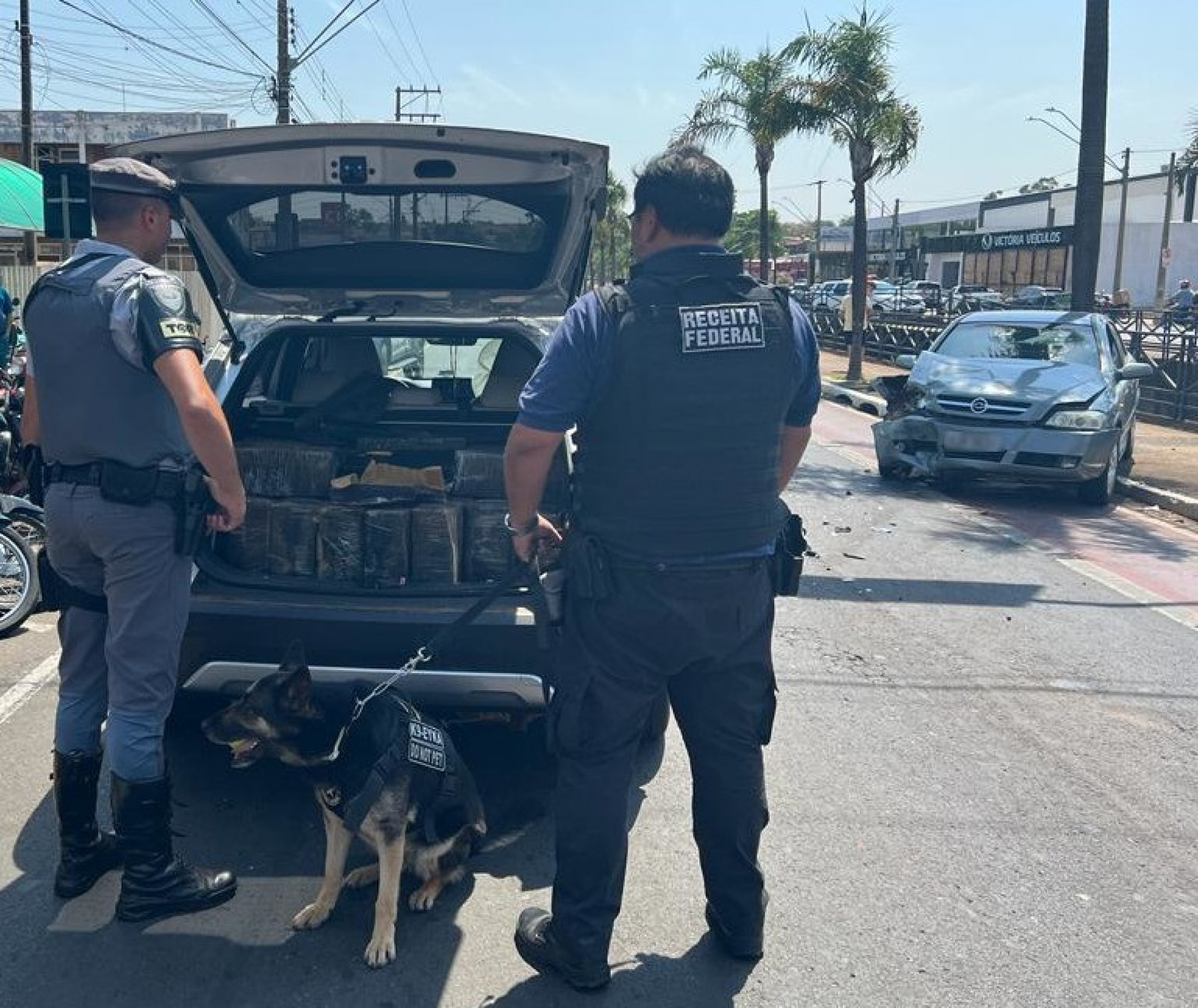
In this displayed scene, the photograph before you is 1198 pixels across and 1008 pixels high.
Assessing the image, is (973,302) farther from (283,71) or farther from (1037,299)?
(283,71)

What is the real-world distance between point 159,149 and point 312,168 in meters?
0.53

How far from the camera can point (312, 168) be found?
4.45 metres

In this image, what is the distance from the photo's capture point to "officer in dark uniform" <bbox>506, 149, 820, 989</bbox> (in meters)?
2.98

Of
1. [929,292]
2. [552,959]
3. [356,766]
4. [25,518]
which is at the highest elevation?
[929,292]

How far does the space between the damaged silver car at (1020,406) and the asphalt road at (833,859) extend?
4061 millimetres

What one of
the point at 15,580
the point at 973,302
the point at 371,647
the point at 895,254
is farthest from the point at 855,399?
the point at 895,254

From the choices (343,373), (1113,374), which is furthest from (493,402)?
(1113,374)

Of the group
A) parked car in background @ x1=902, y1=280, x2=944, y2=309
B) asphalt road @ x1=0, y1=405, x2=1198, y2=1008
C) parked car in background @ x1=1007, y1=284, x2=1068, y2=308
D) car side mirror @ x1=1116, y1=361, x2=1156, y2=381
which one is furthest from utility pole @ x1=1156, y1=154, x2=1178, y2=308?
asphalt road @ x1=0, y1=405, x2=1198, y2=1008

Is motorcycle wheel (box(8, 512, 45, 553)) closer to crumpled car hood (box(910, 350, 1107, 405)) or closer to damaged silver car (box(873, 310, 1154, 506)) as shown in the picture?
damaged silver car (box(873, 310, 1154, 506))

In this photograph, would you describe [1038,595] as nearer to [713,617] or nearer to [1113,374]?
[1113,374]

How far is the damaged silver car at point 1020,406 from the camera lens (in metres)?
10.5

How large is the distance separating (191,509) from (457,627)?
875 millimetres

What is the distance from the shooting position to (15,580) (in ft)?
20.6

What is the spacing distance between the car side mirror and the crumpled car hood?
0.18m
